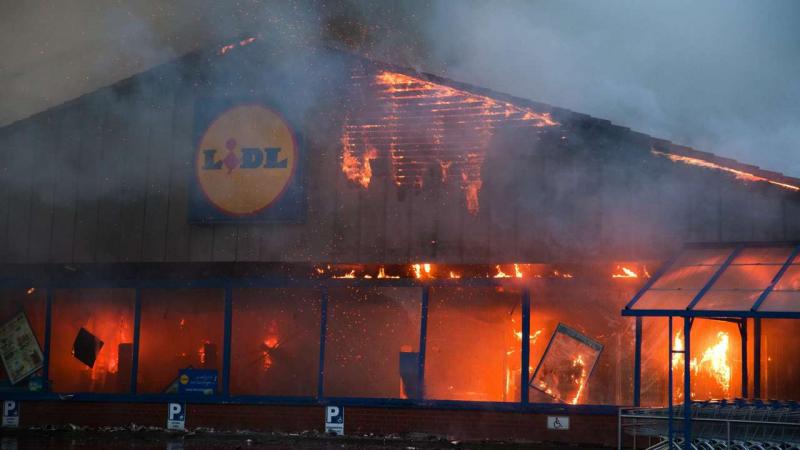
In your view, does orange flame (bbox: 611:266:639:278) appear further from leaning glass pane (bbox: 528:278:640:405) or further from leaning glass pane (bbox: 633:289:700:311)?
leaning glass pane (bbox: 633:289:700:311)

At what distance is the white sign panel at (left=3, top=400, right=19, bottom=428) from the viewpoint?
50.1ft

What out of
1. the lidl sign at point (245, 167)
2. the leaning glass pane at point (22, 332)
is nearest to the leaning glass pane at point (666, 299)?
the lidl sign at point (245, 167)

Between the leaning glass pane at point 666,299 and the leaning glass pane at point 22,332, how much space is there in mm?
10113

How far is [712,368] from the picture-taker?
1338cm

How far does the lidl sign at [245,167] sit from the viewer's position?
14.7 metres

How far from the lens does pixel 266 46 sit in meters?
15.1

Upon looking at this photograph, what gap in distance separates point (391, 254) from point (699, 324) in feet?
15.4

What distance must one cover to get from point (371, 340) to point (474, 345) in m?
1.87

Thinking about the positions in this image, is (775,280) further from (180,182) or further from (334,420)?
(180,182)

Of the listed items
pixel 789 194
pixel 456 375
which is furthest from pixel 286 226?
pixel 789 194

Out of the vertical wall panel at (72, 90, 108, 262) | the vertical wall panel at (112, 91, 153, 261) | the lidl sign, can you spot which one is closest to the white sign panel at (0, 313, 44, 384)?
the vertical wall panel at (72, 90, 108, 262)

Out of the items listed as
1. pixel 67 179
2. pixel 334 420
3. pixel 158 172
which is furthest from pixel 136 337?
pixel 334 420

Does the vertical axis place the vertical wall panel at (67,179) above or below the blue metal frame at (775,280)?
above

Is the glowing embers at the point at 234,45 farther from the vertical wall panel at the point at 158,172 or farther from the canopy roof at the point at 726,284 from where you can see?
the canopy roof at the point at 726,284
